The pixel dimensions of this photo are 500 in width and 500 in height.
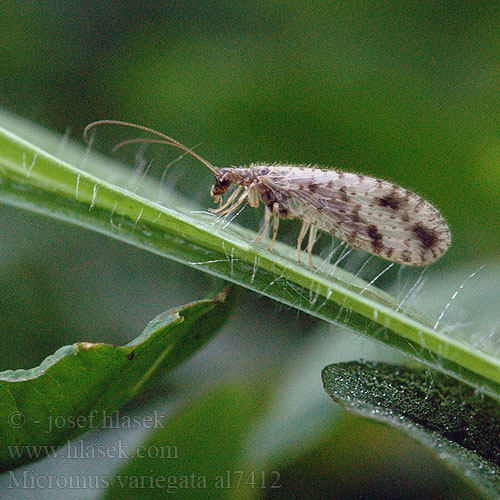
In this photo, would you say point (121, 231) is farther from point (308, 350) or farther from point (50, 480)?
point (308, 350)

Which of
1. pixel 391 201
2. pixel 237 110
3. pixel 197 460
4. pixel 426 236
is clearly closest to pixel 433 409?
pixel 197 460

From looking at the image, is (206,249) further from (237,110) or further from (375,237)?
(237,110)

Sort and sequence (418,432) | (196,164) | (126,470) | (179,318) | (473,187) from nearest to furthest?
(418,432), (179,318), (126,470), (473,187), (196,164)

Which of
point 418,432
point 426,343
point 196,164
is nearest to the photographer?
point 418,432

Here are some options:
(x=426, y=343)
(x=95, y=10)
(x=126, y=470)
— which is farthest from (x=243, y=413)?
(x=95, y=10)

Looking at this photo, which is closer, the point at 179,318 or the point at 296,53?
the point at 179,318

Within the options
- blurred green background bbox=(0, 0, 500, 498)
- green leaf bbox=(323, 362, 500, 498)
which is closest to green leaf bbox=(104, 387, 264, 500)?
blurred green background bbox=(0, 0, 500, 498)

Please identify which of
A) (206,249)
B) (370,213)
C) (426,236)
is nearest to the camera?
(206,249)
